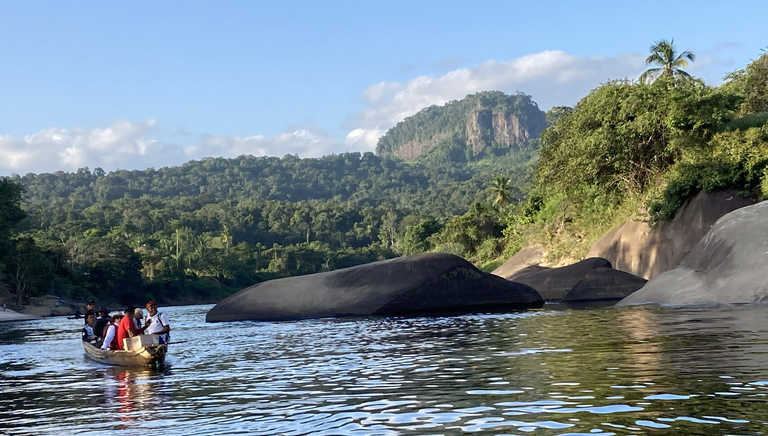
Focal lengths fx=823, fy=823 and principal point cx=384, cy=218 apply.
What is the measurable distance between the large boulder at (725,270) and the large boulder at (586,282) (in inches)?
287

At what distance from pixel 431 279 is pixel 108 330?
48.3 feet

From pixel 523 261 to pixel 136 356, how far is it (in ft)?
148

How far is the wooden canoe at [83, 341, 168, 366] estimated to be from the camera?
1828 cm

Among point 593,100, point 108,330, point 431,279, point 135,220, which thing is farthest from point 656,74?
point 135,220

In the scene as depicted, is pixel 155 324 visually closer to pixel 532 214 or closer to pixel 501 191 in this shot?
pixel 532 214

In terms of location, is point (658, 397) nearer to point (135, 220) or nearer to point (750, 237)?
point (750, 237)

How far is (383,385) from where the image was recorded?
12531 mm

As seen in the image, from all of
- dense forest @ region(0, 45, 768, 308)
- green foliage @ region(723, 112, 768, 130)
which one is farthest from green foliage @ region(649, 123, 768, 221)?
green foliage @ region(723, 112, 768, 130)

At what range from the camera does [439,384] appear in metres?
12.2

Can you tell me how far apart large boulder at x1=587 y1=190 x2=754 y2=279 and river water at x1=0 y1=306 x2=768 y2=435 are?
1513 centimetres

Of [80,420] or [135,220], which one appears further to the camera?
[135,220]

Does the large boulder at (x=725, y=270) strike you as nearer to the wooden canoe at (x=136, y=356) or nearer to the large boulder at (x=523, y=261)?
the wooden canoe at (x=136, y=356)

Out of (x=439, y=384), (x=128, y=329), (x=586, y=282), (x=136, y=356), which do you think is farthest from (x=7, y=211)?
(x=439, y=384)

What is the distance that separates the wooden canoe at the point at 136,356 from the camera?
1828 centimetres
